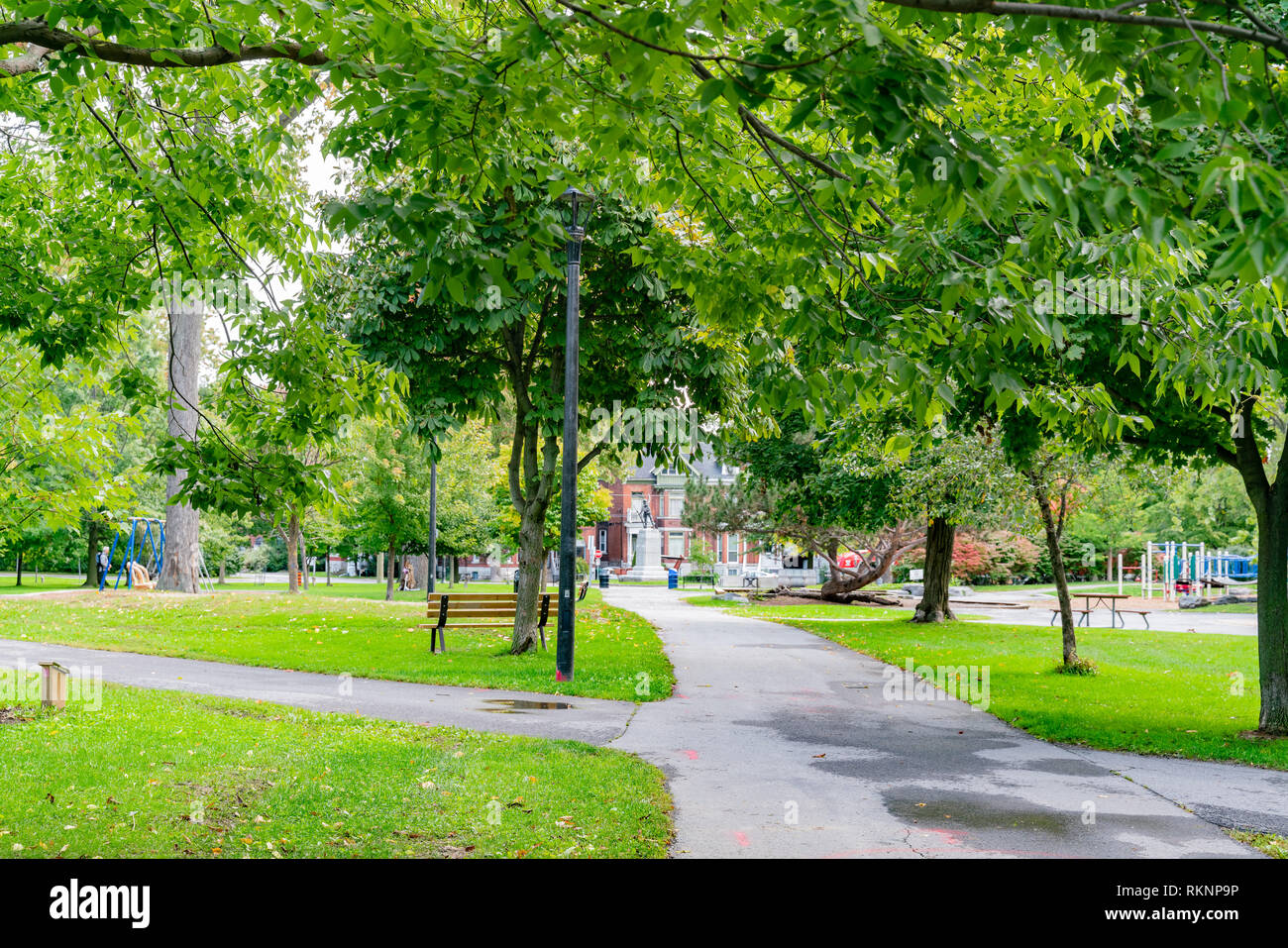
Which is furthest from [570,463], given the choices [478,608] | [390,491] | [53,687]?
[390,491]

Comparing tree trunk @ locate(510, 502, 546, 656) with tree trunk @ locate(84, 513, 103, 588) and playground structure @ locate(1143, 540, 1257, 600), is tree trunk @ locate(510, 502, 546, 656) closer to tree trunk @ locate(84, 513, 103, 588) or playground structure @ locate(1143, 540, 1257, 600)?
playground structure @ locate(1143, 540, 1257, 600)

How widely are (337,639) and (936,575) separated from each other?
16635 millimetres

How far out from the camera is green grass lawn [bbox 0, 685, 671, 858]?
227 inches

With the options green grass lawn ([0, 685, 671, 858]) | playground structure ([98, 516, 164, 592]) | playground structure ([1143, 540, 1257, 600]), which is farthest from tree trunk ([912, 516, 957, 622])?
playground structure ([98, 516, 164, 592])

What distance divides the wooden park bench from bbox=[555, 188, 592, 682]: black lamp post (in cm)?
322

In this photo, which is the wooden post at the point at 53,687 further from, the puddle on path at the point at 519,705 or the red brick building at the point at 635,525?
the red brick building at the point at 635,525

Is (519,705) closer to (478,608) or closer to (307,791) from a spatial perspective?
(307,791)

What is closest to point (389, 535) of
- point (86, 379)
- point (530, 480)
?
point (530, 480)

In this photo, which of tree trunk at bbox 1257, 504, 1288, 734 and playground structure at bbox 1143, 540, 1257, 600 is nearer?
tree trunk at bbox 1257, 504, 1288, 734

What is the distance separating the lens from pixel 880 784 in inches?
316

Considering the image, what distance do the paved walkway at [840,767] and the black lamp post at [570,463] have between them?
1.16 metres

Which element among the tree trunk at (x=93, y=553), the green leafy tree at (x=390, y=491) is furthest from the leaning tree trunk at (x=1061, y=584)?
the tree trunk at (x=93, y=553)

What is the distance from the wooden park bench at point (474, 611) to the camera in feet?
53.1
